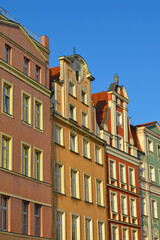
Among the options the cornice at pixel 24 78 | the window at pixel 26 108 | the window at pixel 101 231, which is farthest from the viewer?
the window at pixel 101 231

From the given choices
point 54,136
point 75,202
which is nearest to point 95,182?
point 75,202

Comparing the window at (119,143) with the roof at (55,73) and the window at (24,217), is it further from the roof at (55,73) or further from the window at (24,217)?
the window at (24,217)

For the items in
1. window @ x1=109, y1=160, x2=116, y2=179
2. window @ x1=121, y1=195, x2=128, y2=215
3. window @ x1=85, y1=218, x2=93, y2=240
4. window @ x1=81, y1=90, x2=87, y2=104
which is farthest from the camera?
window @ x1=121, y1=195, x2=128, y2=215

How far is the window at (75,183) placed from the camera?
42.0 meters

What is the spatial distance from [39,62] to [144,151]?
22.3m

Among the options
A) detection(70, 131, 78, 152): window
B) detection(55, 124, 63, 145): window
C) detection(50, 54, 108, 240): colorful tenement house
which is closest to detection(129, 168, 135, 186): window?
detection(50, 54, 108, 240): colorful tenement house

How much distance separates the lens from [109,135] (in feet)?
164

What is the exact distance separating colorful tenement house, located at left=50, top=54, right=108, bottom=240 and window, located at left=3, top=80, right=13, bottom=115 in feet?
20.4

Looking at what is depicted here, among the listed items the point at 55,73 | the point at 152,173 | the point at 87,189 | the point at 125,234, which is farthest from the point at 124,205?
the point at 55,73

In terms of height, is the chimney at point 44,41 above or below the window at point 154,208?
above

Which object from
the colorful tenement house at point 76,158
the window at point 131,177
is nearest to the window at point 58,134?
the colorful tenement house at point 76,158

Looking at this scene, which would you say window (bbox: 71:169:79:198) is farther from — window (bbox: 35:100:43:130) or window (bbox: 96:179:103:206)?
window (bbox: 35:100:43:130)

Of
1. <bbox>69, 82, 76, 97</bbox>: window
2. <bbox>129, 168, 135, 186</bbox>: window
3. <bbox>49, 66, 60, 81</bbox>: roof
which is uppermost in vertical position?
<bbox>49, 66, 60, 81</bbox>: roof

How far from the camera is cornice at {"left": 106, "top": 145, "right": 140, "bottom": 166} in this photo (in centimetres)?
4958
